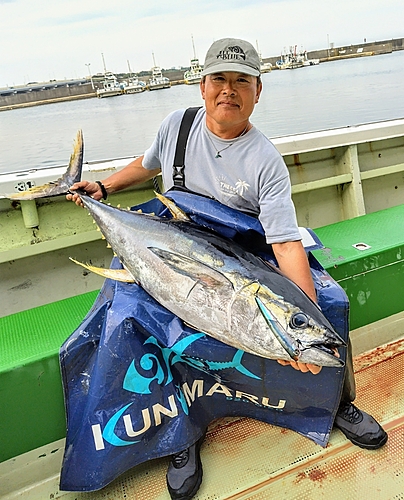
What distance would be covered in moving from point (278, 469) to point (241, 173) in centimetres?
125

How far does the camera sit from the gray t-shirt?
5.34 feet

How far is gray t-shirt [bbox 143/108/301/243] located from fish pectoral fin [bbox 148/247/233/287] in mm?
308

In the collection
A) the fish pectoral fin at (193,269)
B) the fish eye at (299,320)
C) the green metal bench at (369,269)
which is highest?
the fish pectoral fin at (193,269)

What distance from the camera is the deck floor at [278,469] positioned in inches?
62.8

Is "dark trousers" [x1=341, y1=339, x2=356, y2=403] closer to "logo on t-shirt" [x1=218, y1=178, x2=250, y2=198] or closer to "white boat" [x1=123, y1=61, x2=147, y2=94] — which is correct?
"logo on t-shirt" [x1=218, y1=178, x2=250, y2=198]

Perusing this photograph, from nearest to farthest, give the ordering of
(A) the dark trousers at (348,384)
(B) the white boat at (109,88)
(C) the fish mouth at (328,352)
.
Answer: (C) the fish mouth at (328,352)
(A) the dark trousers at (348,384)
(B) the white boat at (109,88)

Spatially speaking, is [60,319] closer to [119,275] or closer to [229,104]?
[119,275]

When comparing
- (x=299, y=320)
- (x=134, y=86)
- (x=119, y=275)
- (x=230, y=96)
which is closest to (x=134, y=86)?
(x=134, y=86)

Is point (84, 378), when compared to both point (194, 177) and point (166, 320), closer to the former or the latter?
point (166, 320)

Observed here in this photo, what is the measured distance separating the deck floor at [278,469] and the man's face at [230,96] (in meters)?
1.40

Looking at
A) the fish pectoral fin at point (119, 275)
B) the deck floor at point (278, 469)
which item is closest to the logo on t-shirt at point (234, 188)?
the fish pectoral fin at point (119, 275)

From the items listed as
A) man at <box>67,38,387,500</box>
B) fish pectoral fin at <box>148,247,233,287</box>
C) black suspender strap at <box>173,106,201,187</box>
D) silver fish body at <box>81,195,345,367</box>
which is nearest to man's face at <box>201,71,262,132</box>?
man at <box>67,38,387,500</box>

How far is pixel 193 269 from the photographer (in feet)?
4.82

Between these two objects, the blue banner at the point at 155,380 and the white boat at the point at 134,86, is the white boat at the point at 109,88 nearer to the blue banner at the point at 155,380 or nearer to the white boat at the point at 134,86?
the white boat at the point at 134,86
